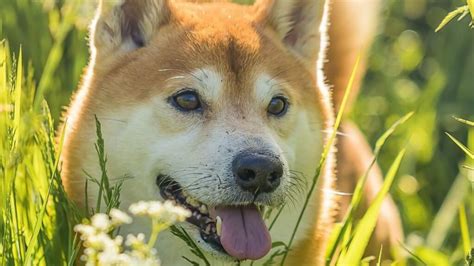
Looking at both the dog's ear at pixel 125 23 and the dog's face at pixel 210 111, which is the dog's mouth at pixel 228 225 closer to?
the dog's face at pixel 210 111

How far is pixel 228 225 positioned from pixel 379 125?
8.02 ft

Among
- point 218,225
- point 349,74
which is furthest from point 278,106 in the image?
point 349,74

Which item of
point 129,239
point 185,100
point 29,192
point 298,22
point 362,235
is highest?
point 298,22

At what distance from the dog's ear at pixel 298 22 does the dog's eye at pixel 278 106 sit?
31 centimetres

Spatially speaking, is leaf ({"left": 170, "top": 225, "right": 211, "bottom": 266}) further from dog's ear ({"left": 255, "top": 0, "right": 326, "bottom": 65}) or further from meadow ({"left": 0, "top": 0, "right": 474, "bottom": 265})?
dog's ear ({"left": 255, "top": 0, "right": 326, "bottom": 65})

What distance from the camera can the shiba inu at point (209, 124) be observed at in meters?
3.23

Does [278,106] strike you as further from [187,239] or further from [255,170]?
[187,239]

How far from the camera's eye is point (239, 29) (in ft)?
12.0

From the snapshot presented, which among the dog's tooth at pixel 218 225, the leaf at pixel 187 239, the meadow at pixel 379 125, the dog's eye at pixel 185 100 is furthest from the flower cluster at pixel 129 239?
the dog's eye at pixel 185 100

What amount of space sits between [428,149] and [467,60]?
845 millimetres

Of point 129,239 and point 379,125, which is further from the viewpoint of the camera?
point 379,125

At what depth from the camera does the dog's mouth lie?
3.18 m

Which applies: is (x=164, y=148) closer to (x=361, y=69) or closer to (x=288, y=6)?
(x=288, y=6)

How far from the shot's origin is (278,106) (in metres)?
3.61
